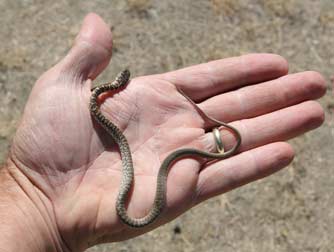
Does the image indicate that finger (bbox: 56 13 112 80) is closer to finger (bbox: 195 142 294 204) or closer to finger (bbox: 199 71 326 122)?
finger (bbox: 199 71 326 122)

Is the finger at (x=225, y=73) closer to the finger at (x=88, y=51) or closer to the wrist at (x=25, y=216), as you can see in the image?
the finger at (x=88, y=51)

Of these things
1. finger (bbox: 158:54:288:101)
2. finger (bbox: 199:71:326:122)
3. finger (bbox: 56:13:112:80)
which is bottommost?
finger (bbox: 199:71:326:122)

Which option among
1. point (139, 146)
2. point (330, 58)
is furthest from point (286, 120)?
point (330, 58)

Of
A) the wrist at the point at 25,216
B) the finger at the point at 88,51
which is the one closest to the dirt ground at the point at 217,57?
the wrist at the point at 25,216

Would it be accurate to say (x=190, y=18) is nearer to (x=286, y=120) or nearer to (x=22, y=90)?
(x=22, y=90)

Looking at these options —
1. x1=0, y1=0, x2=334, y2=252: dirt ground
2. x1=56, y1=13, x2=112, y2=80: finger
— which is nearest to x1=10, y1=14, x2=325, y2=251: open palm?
x1=56, y1=13, x2=112, y2=80: finger
